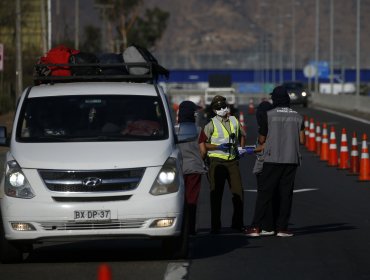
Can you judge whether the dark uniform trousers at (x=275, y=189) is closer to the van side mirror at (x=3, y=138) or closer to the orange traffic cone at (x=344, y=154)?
the van side mirror at (x=3, y=138)

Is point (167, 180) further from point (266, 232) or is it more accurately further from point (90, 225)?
point (266, 232)

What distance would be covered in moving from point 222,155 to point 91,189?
359cm

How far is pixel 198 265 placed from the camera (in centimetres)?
1278

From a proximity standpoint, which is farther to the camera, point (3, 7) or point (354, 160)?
point (3, 7)

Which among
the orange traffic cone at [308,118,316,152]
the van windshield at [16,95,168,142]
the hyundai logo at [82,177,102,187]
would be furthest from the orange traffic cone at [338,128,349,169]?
the hyundai logo at [82,177,102,187]

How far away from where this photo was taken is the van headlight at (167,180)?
12.7m

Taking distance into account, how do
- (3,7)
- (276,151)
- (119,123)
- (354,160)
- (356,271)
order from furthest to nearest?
(3,7)
(354,160)
(276,151)
(119,123)
(356,271)

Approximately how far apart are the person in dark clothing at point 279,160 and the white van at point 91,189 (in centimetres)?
190

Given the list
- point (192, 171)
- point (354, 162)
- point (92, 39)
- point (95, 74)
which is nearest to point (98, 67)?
point (95, 74)

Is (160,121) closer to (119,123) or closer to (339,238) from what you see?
(119,123)

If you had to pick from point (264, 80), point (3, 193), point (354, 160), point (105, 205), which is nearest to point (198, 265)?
point (105, 205)

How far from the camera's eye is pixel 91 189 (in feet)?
41.2

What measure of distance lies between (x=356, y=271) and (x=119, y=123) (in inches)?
114

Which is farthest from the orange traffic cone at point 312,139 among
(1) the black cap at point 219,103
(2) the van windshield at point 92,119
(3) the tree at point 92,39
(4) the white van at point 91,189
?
(3) the tree at point 92,39
